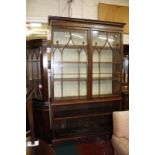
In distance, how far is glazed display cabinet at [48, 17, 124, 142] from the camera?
10.4ft

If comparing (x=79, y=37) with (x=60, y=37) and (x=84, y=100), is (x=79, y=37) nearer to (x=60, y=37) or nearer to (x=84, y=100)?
(x=60, y=37)

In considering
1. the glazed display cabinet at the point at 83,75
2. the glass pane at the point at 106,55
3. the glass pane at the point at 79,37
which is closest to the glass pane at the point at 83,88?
the glazed display cabinet at the point at 83,75

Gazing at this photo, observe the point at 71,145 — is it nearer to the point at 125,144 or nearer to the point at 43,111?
the point at 43,111

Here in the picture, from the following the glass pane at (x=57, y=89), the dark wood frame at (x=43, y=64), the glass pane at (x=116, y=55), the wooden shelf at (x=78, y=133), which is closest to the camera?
A: the dark wood frame at (x=43, y=64)

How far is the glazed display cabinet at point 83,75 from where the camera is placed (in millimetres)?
3180

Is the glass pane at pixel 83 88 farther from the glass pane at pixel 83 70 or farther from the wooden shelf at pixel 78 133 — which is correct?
the wooden shelf at pixel 78 133

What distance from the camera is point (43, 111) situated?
2963 millimetres

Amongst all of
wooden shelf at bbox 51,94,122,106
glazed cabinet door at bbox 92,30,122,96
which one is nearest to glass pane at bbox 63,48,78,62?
glazed cabinet door at bbox 92,30,122,96

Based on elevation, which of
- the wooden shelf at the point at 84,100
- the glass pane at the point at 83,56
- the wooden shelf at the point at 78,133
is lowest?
the wooden shelf at the point at 78,133

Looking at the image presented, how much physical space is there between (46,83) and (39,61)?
0.36 meters

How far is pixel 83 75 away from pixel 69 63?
333 millimetres

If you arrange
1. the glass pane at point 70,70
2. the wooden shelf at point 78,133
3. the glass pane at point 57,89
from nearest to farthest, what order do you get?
1. the wooden shelf at point 78,133
2. the glass pane at point 57,89
3. the glass pane at point 70,70

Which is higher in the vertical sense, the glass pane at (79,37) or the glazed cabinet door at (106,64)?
the glass pane at (79,37)
